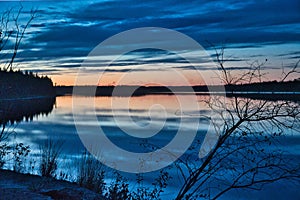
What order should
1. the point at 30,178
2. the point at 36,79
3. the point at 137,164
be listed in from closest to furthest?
1. the point at 30,178
2. the point at 137,164
3. the point at 36,79

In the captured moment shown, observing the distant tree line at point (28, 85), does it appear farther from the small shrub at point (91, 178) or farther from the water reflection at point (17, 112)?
the small shrub at point (91, 178)

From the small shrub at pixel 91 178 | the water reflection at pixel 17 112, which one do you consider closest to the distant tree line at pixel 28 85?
the water reflection at pixel 17 112

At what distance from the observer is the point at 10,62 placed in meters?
8.26

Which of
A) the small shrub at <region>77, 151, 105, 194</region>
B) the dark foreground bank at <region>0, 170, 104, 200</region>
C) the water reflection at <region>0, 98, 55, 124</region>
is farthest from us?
the water reflection at <region>0, 98, 55, 124</region>

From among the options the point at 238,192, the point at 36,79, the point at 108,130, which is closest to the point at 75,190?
the point at 238,192

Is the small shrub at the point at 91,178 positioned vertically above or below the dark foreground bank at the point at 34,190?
below

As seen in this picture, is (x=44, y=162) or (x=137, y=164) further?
(x=137, y=164)

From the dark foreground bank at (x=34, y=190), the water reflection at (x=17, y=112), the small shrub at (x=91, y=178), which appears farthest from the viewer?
the water reflection at (x=17, y=112)

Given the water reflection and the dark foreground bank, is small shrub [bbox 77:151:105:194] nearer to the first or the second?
Answer: the dark foreground bank

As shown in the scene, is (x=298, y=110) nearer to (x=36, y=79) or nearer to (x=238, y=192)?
(x=238, y=192)

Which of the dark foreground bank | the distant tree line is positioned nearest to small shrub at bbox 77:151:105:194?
the dark foreground bank

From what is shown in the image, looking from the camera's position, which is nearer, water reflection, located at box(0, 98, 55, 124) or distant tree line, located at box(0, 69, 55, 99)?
water reflection, located at box(0, 98, 55, 124)

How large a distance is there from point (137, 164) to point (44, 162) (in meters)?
4.34

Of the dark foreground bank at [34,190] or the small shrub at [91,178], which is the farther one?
the small shrub at [91,178]
